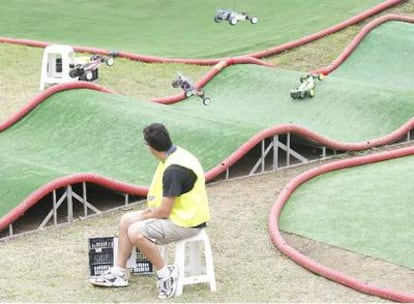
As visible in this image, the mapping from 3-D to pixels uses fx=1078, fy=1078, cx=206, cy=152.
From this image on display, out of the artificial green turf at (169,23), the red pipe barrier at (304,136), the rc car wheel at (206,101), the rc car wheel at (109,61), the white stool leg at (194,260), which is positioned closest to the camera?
the white stool leg at (194,260)

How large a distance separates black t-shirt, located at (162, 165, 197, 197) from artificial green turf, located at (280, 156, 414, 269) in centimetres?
215

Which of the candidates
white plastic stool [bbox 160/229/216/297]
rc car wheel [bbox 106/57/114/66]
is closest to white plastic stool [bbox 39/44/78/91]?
rc car wheel [bbox 106/57/114/66]

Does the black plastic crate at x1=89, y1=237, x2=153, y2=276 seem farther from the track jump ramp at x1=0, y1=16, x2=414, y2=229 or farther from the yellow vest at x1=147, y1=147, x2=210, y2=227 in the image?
Answer: the track jump ramp at x1=0, y1=16, x2=414, y2=229

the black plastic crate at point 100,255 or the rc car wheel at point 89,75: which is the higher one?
the rc car wheel at point 89,75

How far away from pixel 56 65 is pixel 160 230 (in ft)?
30.9

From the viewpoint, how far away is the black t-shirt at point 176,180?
344 inches

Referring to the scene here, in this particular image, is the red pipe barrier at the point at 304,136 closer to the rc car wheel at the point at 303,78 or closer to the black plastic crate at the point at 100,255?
the rc car wheel at the point at 303,78

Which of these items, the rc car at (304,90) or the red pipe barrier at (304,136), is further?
the rc car at (304,90)

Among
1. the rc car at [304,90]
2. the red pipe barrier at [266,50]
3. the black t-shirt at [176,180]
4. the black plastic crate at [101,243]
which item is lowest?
the black plastic crate at [101,243]

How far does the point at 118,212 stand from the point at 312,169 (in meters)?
2.47

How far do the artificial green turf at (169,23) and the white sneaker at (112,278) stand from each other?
35.4ft

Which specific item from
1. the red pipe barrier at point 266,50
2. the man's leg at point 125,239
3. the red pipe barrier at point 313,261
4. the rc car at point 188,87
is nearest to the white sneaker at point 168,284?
the man's leg at point 125,239

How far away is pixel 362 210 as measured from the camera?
36.9ft

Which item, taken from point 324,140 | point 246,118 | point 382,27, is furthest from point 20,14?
point 324,140
